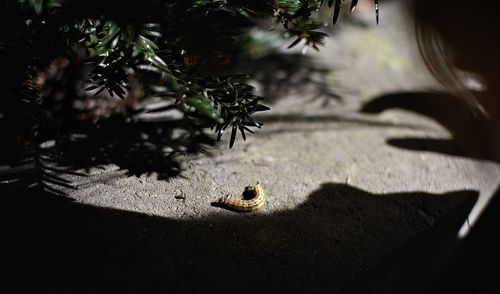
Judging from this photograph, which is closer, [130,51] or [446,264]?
[130,51]

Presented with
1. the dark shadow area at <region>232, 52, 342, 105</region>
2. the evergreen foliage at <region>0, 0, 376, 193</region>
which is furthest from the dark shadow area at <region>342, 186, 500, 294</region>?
the dark shadow area at <region>232, 52, 342, 105</region>

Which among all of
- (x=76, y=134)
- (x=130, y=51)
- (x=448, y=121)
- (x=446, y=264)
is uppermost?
(x=130, y=51)

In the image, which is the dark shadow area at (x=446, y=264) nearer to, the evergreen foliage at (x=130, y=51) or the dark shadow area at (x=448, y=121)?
the dark shadow area at (x=448, y=121)

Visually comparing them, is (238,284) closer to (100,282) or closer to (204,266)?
(204,266)

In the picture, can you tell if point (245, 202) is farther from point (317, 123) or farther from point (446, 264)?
point (446, 264)

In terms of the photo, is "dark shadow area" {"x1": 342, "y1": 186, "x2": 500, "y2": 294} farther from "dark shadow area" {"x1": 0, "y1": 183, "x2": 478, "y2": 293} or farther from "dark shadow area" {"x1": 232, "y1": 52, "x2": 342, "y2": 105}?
"dark shadow area" {"x1": 232, "y1": 52, "x2": 342, "y2": 105}

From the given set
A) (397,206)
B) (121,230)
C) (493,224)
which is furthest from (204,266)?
(493,224)

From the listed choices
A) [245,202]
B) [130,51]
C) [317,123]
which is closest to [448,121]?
[317,123]

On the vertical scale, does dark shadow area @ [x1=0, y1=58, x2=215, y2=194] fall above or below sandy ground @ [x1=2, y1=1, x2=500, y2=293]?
above
